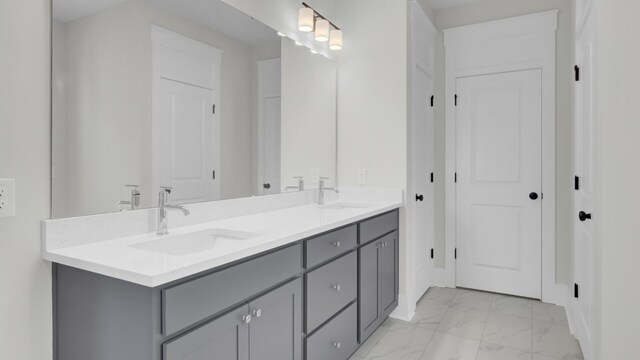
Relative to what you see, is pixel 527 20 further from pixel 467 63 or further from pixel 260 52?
pixel 260 52

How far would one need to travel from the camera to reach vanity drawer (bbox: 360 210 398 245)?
7.33 feet

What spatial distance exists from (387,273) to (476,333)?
2.44 ft

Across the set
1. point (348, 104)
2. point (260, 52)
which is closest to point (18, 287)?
point (260, 52)

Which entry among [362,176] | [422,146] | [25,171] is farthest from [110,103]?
[422,146]

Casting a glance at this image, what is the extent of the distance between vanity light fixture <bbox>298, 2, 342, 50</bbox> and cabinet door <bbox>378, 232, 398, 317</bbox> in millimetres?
1512

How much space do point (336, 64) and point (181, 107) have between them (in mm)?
1675

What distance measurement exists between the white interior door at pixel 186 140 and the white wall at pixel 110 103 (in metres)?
0.08

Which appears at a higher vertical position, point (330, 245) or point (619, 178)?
point (619, 178)

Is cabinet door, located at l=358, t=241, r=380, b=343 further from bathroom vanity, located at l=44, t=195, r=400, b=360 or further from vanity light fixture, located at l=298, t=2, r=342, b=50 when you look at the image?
vanity light fixture, located at l=298, t=2, r=342, b=50

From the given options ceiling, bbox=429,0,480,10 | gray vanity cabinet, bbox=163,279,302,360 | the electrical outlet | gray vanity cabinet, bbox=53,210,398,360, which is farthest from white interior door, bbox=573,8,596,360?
gray vanity cabinet, bbox=163,279,302,360

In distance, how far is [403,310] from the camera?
2.86m

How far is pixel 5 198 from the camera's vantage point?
113cm

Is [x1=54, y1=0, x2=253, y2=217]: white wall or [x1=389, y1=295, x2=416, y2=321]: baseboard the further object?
[x1=389, y1=295, x2=416, y2=321]: baseboard

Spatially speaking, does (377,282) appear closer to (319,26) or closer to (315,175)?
(315,175)
